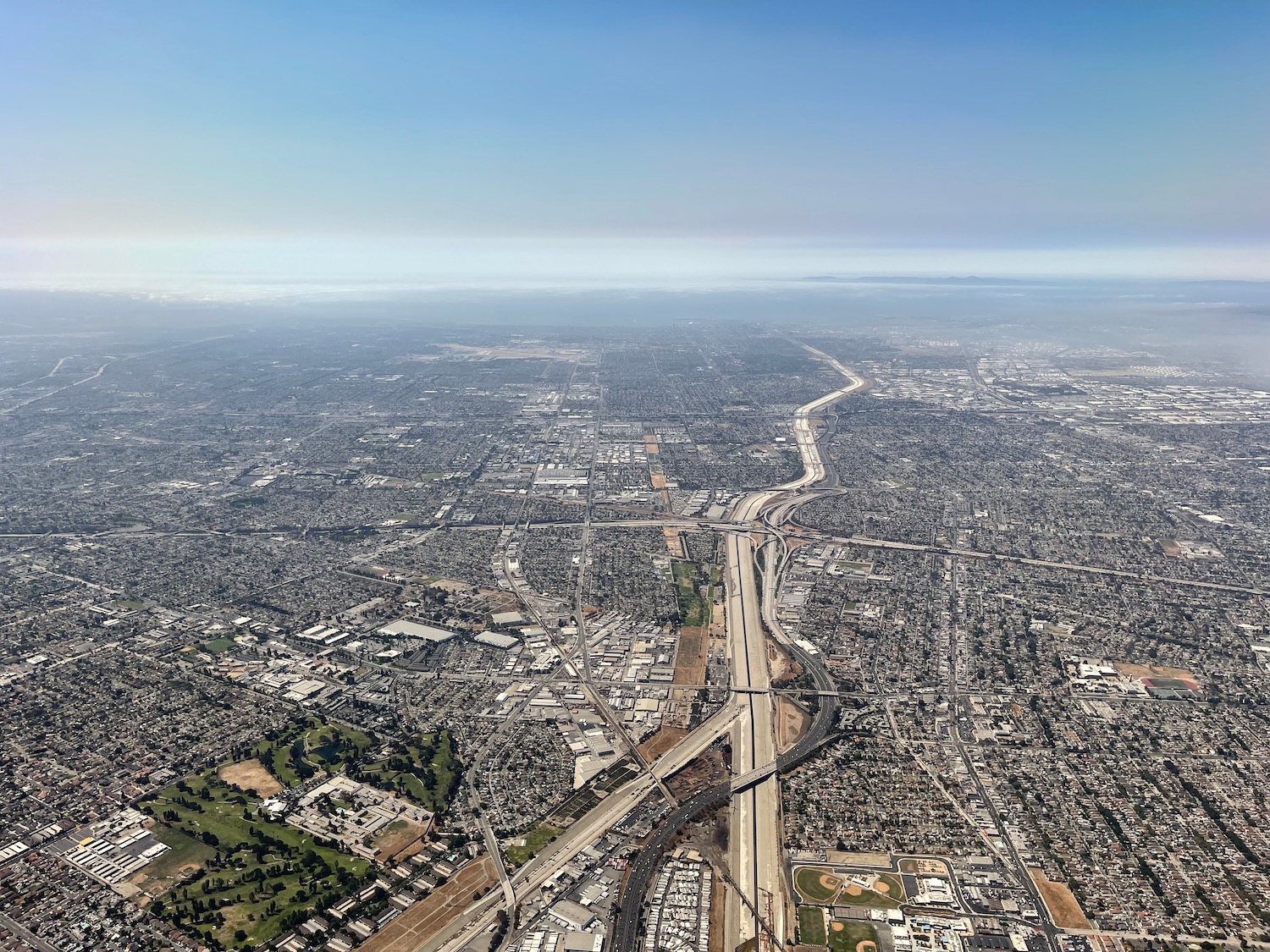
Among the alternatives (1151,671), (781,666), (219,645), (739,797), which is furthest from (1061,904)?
(219,645)

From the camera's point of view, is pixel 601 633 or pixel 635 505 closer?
pixel 601 633

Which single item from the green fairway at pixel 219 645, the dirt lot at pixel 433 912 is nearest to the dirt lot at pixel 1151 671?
the dirt lot at pixel 433 912

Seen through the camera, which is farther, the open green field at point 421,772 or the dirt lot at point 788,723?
the dirt lot at point 788,723

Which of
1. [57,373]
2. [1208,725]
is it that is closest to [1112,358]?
[1208,725]

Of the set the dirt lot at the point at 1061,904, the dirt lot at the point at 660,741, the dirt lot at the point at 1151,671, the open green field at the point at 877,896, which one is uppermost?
the dirt lot at the point at 1151,671

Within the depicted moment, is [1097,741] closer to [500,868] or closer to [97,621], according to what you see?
[500,868]

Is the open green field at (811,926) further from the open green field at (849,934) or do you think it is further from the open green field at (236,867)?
the open green field at (236,867)
